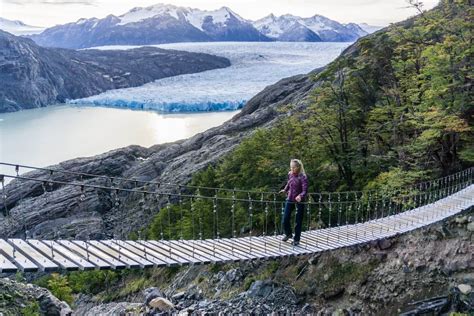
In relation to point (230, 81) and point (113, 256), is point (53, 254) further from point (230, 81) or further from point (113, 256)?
point (230, 81)

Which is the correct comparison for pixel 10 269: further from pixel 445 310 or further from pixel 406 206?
pixel 406 206

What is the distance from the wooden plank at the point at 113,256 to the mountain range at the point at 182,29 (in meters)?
114

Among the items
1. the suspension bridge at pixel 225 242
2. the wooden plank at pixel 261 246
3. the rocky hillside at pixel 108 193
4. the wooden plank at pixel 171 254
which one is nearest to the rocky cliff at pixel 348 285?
the suspension bridge at pixel 225 242

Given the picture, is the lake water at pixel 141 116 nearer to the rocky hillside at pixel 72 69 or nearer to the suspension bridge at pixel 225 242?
the rocky hillside at pixel 72 69

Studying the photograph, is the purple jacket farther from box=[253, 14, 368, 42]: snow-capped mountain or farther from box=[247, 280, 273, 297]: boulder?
box=[253, 14, 368, 42]: snow-capped mountain

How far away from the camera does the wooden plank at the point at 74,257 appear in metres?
4.70

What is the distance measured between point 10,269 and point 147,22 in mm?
124039

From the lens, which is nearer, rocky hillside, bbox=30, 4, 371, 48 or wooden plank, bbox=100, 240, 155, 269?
wooden plank, bbox=100, 240, 155, 269

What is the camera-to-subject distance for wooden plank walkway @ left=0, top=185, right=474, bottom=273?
4746 mm

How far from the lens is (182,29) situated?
4742 inches

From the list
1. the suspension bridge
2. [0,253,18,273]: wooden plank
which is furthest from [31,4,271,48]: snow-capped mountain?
[0,253,18,273]: wooden plank

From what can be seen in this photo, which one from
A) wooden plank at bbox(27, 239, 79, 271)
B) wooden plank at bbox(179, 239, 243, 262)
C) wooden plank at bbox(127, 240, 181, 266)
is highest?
wooden plank at bbox(27, 239, 79, 271)

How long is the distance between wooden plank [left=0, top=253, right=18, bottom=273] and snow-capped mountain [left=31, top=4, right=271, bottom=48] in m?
115

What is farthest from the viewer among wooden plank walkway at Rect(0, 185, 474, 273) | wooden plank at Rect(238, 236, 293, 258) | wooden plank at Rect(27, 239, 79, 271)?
wooden plank at Rect(238, 236, 293, 258)
